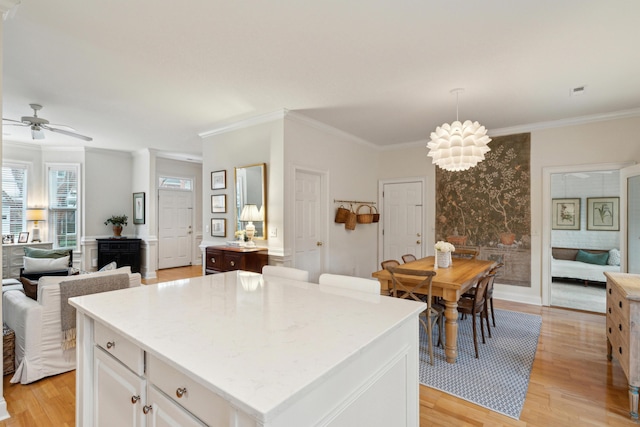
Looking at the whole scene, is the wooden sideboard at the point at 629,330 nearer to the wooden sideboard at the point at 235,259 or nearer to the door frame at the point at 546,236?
the door frame at the point at 546,236

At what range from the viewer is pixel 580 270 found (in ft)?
18.1

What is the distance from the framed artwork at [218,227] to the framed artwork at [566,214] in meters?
6.29

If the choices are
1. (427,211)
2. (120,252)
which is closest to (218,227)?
(120,252)

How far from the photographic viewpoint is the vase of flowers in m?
3.43

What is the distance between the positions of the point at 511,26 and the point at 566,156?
3103 mm

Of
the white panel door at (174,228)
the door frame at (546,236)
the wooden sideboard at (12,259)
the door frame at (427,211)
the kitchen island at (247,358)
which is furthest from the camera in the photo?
the white panel door at (174,228)

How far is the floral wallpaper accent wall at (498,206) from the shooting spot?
15.3 feet

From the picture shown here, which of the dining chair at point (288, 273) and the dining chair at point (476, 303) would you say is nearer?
the dining chair at point (288, 273)

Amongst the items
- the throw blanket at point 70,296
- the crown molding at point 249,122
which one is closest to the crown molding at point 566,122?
the crown molding at point 249,122

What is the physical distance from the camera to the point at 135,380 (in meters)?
1.18

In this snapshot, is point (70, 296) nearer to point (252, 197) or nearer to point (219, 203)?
point (252, 197)

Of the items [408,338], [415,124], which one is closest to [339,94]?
[415,124]

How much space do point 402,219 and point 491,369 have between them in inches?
131

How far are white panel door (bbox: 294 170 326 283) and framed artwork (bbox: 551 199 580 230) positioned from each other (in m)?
4.93
